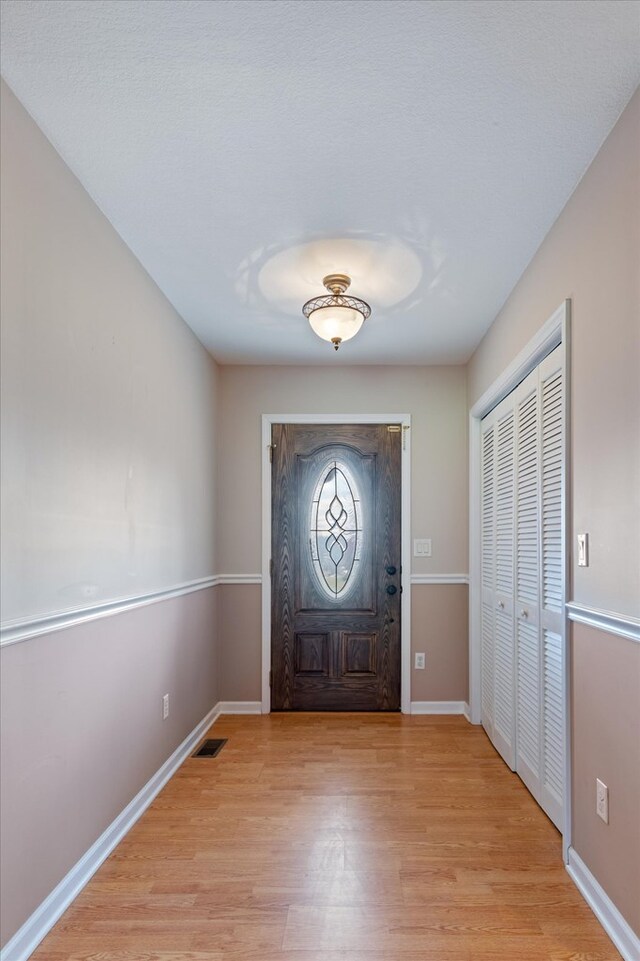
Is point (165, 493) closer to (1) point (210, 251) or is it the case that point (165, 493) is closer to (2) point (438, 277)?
(1) point (210, 251)

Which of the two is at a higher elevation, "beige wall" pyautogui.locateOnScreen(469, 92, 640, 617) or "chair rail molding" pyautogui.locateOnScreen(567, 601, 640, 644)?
"beige wall" pyautogui.locateOnScreen(469, 92, 640, 617)

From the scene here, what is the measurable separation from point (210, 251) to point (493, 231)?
4.00 ft

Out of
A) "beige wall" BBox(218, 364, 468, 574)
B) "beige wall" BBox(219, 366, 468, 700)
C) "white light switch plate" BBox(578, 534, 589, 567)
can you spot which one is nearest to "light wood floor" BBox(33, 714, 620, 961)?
"beige wall" BBox(219, 366, 468, 700)

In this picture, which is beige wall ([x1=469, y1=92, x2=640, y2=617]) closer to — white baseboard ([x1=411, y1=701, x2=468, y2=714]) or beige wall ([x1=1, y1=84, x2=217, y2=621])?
beige wall ([x1=1, y1=84, x2=217, y2=621])

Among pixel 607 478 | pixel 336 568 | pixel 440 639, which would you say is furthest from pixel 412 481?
pixel 607 478

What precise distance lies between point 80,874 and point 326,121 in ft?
8.53

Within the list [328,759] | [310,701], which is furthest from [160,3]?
[310,701]

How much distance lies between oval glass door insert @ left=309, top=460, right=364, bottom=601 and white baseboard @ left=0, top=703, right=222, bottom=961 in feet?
5.23

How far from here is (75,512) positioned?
85.5 inches

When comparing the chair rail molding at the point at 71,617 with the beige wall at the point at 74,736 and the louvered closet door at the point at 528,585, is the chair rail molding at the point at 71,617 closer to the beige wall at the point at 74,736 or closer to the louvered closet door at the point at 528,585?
the beige wall at the point at 74,736

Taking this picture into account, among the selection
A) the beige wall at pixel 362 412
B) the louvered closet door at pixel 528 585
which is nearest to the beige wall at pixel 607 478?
the louvered closet door at pixel 528 585

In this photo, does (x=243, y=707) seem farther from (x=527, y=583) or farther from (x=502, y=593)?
(x=527, y=583)

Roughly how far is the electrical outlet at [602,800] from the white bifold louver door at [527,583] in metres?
0.40

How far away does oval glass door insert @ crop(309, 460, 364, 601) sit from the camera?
14.6ft
